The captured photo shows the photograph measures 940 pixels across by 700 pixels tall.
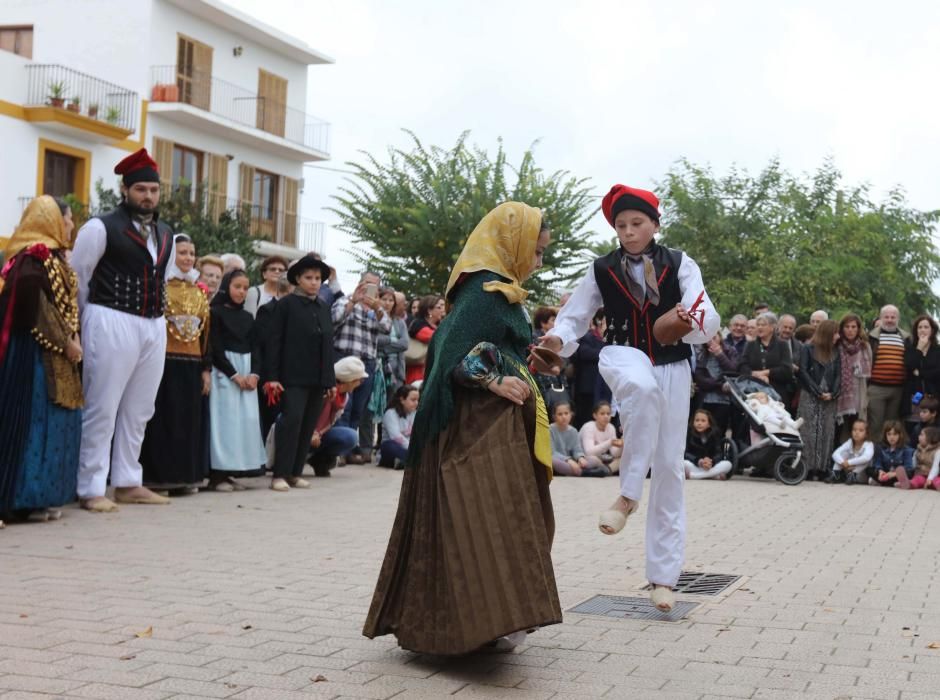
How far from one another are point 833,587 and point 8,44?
126 ft

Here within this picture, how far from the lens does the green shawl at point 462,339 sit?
17.4 feet

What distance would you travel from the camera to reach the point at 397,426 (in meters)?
15.0

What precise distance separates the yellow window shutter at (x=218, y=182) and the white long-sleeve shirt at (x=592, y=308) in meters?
35.0

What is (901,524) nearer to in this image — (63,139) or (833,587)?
(833,587)

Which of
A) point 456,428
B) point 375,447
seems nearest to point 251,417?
point 375,447

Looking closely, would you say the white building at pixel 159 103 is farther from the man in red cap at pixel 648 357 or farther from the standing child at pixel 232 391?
the man in red cap at pixel 648 357

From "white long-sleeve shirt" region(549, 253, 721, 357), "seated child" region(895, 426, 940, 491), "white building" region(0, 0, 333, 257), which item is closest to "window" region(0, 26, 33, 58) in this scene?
"white building" region(0, 0, 333, 257)

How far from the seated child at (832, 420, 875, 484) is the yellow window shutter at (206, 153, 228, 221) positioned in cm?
2772

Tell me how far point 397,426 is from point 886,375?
627 centimetres

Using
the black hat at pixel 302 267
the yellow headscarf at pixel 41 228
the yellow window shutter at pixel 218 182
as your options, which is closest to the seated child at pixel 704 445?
the black hat at pixel 302 267

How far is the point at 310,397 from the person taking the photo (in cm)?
1214

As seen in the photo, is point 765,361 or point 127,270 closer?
point 127,270

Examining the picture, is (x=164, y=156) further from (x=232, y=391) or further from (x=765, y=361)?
(x=232, y=391)

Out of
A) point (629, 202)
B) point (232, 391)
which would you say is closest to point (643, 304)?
point (629, 202)
